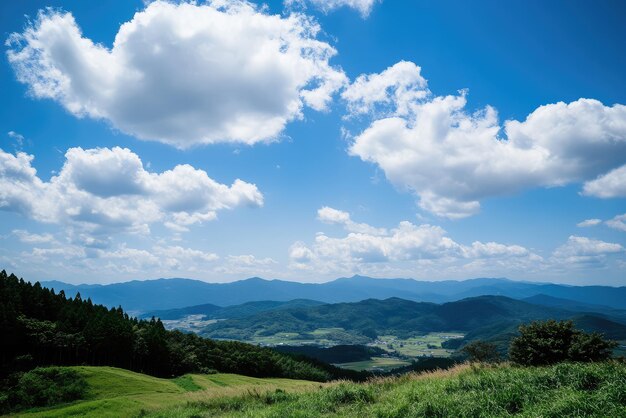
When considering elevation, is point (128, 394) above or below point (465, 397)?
below

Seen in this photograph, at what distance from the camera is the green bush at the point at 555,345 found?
757 inches

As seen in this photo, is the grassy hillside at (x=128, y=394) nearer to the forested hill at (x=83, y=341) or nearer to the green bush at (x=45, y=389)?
the green bush at (x=45, y=389)

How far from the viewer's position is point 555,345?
20078mm

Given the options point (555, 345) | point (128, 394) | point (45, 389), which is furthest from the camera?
point (45, 389)

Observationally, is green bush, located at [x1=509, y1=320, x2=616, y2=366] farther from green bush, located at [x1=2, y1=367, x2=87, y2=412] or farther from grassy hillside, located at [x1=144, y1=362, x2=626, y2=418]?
green bush, located at [x1=2, y1=367, x2=87, y2=412]


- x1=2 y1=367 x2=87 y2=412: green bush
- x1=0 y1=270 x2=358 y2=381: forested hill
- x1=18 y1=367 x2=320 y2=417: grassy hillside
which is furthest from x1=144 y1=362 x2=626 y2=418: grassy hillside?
x1=0 y1=270 x2=358 y2=381: forested hill

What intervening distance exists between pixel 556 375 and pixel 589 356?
20.7 feet

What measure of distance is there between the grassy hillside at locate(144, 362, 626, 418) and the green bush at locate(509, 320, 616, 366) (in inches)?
104

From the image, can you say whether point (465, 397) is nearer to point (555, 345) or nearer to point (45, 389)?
point (555, 345)

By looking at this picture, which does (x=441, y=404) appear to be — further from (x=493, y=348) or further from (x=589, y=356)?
(x=493, y=348)

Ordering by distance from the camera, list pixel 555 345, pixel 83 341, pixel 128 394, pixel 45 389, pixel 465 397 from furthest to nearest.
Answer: pixel 83 341, pixel 45 389, pixel 128 394, pixel 555 345, pixel 465 397

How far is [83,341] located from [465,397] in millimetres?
62319

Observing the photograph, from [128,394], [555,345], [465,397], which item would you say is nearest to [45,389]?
[128,394]

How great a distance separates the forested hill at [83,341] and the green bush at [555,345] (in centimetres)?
5250
